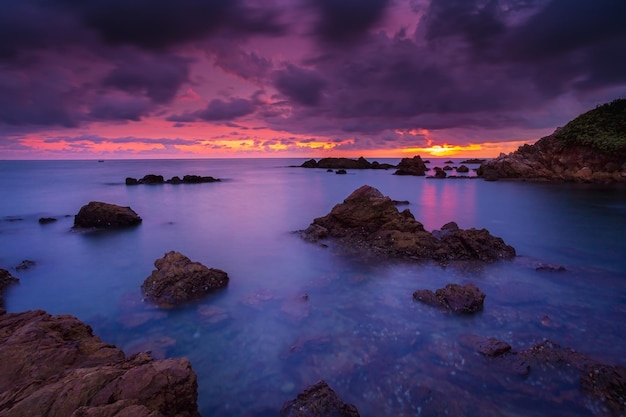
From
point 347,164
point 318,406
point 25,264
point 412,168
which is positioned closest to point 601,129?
point 412,168

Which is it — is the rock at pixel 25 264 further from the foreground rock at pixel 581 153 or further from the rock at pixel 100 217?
the foreground rock at pixel 581 153

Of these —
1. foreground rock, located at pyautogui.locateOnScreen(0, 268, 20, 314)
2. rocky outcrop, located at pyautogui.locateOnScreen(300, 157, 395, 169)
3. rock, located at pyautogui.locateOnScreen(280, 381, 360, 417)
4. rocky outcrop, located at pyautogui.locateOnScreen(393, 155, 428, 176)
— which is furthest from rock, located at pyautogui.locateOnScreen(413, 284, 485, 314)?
rocky outcrop, located at pyautogui.locateOnScreen(300, 157, 395, 169)

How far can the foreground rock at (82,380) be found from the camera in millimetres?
3775

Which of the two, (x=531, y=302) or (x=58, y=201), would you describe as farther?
(x=58, y=201)

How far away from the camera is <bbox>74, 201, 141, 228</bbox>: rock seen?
20703mm

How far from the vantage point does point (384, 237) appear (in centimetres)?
1569

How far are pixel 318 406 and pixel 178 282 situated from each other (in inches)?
273

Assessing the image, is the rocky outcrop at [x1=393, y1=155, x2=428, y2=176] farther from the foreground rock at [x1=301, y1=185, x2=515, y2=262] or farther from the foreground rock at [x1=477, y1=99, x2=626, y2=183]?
the foreground rock at [x1=301, y1=185, x2=515, y2=262]

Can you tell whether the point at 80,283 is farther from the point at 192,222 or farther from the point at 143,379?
the point at 192,222

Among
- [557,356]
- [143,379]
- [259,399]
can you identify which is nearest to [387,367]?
[259,399]

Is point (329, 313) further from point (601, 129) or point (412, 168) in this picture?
point (412, 168)

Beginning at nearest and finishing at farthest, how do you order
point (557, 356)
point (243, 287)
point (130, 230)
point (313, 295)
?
point (557, 356) < point (313, 295) < point (243, 287) < point (130, 230)

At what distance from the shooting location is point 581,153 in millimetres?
52281

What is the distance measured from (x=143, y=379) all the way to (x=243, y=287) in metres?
7.46
